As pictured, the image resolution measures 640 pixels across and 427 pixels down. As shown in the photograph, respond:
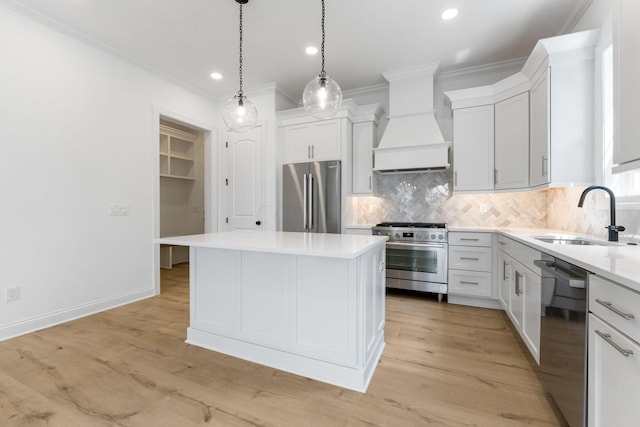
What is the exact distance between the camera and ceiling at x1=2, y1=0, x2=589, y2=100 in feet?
8.33

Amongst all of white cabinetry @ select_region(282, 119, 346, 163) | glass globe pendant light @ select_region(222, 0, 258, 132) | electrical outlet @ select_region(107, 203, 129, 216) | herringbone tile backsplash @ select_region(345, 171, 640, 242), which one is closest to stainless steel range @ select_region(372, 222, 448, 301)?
herringbone tile backsplash @ select_region(345, 171, 640, 242)

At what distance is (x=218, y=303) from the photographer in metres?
2.23

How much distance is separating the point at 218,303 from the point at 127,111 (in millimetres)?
2679

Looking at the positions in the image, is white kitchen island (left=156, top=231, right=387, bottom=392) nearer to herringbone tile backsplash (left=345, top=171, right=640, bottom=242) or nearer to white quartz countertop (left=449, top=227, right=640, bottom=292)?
white quartz countertop (left=449, top=227, right=640, bottom=292)

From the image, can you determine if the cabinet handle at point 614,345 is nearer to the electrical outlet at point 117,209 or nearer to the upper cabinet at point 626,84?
the upper cabinet at point 626,84

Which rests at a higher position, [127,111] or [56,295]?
[127,111]

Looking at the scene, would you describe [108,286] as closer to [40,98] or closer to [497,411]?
[40,98]

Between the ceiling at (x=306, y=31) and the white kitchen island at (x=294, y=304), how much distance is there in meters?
2.16

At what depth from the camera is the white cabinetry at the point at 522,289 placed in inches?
72.1

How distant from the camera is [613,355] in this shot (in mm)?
1028

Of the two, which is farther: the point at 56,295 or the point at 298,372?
the point at 56,295

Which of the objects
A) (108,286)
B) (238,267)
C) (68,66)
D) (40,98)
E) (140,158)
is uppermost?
(68,66)

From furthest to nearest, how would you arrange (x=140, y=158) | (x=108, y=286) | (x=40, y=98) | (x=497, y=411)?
(x=140, y=158), (x=108, y=286), (x=40, y=98), (x=497, y=411)

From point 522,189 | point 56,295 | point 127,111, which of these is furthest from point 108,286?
point 522,189
